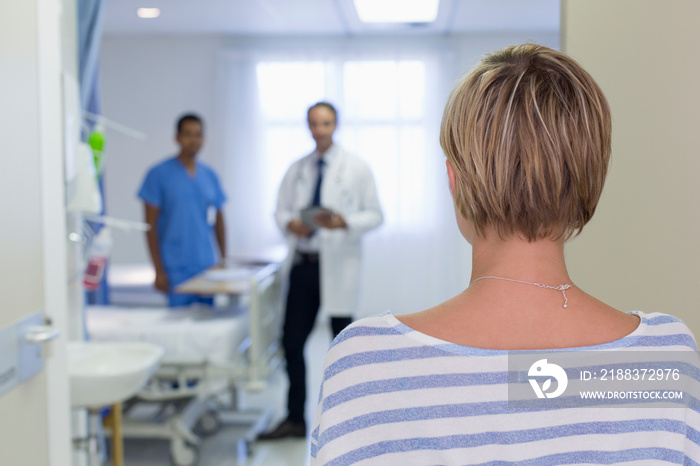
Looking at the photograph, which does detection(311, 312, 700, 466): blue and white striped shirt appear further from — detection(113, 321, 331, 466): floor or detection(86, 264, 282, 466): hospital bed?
detection(113, 321, 331, 466): floor

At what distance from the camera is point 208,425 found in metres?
2.98

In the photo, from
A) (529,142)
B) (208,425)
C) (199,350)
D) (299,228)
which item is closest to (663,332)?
(529,142)

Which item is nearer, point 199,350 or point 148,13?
point 199,350

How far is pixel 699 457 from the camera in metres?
0.59

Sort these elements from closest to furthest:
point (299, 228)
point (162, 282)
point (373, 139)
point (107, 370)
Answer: point (107, 370) → point (299, 228) → point (162, 282) → point (373, 139)

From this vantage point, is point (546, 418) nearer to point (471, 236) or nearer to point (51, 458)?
point (471, 236)

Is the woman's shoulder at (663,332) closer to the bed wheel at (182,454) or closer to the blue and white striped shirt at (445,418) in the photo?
the blue and white striped shirt at (445,418)

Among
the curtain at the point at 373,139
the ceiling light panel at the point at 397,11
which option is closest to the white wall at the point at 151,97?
the curtain at the point at 373,139

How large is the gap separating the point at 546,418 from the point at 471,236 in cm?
19

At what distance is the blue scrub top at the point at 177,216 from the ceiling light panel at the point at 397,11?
1781 mm

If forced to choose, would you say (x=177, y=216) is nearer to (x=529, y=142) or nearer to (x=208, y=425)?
(x=208, y=425)

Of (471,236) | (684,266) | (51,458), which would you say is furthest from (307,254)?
(471,236)

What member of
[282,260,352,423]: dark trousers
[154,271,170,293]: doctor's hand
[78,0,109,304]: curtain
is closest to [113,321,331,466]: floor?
[282,260,352,423]: dark trousers

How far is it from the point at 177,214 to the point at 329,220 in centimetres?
103
